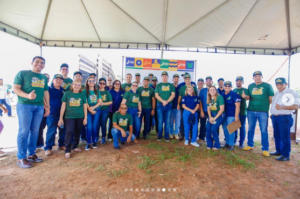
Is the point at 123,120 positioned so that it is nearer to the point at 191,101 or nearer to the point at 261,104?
the point at 191,101

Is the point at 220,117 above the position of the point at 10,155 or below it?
above

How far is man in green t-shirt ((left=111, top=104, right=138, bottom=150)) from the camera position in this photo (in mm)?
3914

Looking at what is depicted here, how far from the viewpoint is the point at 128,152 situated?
3688 mm

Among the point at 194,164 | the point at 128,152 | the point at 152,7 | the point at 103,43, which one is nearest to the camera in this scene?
the point at 194,164

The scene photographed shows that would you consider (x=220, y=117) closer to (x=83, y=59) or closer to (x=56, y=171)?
(x=56, y=171)

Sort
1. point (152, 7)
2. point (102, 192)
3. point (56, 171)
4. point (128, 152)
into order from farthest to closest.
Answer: point (152, 7)
point (128, 152)
point (56, 171)
point (102, 192)

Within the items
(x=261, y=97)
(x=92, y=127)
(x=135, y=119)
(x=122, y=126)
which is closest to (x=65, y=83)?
(x=92, y=127)

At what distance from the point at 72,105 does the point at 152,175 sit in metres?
2.37

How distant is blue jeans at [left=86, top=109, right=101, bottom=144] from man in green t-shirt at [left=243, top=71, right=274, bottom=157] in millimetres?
4180

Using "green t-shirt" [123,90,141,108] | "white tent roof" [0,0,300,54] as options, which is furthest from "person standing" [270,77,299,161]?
"green t-shirt" [123,90,141,108]

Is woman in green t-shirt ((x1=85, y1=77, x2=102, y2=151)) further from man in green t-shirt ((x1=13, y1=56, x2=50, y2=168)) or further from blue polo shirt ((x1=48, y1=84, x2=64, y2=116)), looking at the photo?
man in green t-shirt ((x1=13, y1=56, x2=50, y2=168))

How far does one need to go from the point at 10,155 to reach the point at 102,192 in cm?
299

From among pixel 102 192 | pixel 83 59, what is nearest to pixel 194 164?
pixel 102 192

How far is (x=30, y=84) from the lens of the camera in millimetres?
2846
